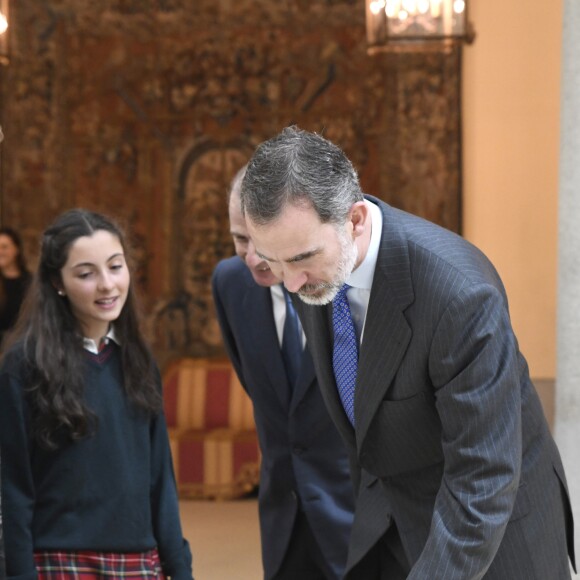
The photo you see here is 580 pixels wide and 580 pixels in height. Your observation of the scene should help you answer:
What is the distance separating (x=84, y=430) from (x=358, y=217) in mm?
1393

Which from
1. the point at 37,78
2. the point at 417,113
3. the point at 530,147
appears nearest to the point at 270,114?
the point at 417,113

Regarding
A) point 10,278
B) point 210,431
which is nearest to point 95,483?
point 210,431

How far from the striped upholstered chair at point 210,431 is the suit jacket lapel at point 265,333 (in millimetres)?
4963

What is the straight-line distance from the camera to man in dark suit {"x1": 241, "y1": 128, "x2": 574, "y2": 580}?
7.73ft

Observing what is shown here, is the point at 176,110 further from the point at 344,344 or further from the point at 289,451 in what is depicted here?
the point at 344,344

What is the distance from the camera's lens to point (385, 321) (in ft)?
8.49

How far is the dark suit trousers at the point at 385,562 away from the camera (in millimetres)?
2914

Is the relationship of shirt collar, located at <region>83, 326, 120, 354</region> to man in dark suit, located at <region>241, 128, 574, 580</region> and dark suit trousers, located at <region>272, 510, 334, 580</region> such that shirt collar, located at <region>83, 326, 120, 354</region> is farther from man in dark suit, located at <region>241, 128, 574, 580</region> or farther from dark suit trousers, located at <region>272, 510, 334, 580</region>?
man in dark suit, located at <region>241, 128, 574, 580</region>

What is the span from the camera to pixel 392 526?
114 inches


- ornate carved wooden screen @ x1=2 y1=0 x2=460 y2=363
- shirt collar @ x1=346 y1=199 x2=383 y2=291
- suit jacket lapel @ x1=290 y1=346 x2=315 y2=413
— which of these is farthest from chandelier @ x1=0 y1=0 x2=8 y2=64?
shirt collar @ x1=346 y1=199 x2=383 y2=291

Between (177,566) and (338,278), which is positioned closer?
(338,278)

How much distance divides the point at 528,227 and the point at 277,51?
12.5 feet

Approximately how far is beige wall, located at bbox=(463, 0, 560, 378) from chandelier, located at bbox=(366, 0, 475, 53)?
3.20ft

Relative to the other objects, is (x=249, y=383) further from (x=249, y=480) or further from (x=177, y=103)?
(x=177, y=103)
